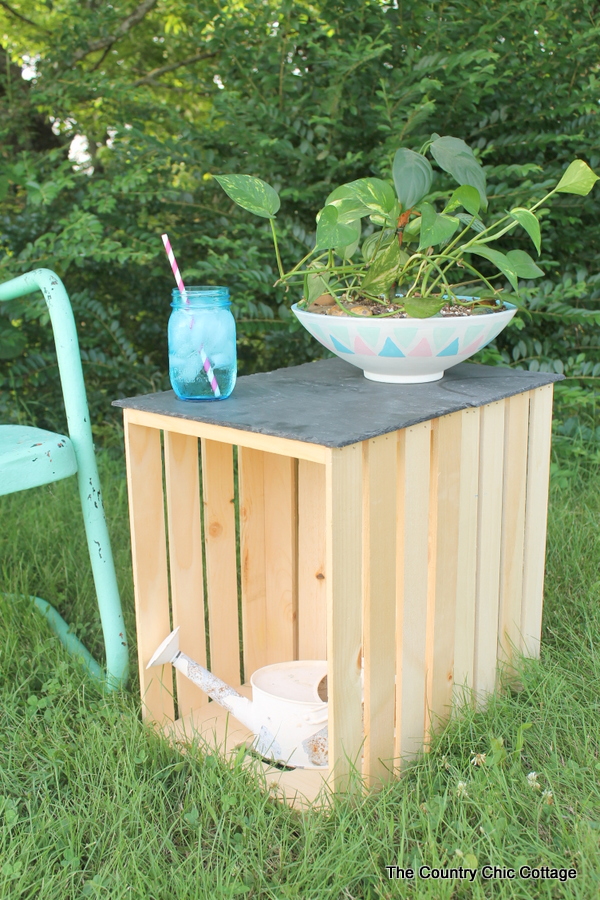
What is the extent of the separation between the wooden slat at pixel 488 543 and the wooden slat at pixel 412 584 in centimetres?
13

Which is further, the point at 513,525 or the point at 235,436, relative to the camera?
the point at 513,525

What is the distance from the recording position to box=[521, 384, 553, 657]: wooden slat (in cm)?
139

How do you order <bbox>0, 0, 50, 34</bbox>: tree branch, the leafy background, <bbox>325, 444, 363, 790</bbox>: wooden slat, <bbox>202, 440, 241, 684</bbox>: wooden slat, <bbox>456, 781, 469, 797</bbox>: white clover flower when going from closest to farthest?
1. <bbox>325, 444, 363, 790</bbox>: wooden slat
2. <bbox>456, 781, 469, 797</bbox>: white clover flower
3. <bbox>202, 440, 241, 684</bbox>: wooden slat
4. the leafy background
5. <bbox>0, 0, 50, 34</bbox>: tree branch

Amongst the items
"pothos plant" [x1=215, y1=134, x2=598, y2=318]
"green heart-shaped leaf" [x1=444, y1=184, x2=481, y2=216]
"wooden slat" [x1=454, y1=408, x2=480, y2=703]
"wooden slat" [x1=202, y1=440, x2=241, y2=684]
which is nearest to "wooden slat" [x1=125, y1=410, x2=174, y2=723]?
"wooden slat" [x1=202, y1=440, x2=241, y2=684]

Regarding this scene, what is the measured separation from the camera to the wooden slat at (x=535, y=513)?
1392mm

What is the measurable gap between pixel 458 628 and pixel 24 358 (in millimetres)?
1982

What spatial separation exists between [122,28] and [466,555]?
2499 mm

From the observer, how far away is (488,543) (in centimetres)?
132

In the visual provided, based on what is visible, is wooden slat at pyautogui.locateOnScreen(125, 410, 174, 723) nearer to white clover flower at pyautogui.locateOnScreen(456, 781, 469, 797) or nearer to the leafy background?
white clover flower at pyautogui.locateOnScreen(456, 781, 469, 797)

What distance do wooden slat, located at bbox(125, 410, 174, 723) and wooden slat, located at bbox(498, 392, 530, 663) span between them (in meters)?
0.55

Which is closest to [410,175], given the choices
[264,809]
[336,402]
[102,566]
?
[336,402]

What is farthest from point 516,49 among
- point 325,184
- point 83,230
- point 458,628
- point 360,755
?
point 360,755

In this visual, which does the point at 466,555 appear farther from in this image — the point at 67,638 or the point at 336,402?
the point at 67,638

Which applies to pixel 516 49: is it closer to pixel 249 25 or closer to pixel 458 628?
pixel 249 25
